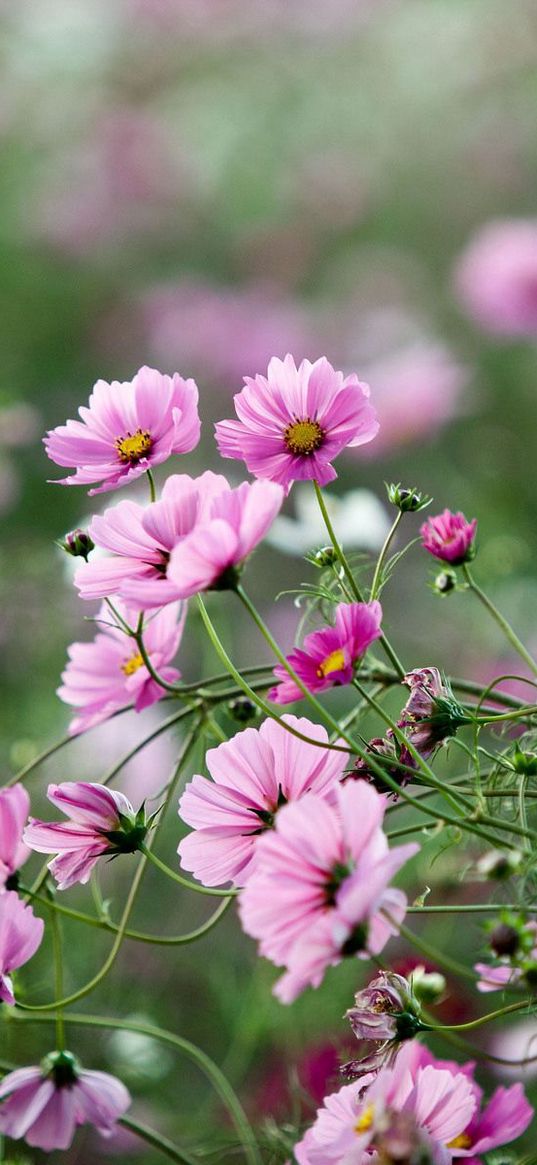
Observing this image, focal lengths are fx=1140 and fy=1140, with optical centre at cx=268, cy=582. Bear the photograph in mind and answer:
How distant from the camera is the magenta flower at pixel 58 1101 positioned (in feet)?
1.04

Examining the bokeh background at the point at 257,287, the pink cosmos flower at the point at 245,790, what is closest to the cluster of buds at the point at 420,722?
the pink cosmos flower at the point at 245,790

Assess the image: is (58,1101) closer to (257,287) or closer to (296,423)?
(296,423)

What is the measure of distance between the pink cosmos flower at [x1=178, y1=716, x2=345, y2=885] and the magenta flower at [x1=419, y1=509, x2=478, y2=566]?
0.07m

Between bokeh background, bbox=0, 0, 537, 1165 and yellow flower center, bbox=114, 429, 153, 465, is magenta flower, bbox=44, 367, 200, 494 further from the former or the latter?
bokeh background, bbox=0, 0, 537, 1165

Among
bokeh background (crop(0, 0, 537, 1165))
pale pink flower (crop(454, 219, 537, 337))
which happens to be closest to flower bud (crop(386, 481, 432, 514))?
bokeh background (crop(0, 0, 537, 1165))

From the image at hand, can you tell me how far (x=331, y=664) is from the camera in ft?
0.91

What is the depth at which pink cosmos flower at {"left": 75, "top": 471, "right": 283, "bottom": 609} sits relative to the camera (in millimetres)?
256

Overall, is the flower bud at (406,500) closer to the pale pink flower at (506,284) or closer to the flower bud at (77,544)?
the flower bud at (77,544)

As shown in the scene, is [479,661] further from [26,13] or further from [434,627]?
[26,13]

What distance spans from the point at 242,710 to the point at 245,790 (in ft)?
0.24

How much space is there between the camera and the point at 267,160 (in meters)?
2.02

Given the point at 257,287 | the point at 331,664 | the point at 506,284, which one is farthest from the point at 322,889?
the point at 257,287

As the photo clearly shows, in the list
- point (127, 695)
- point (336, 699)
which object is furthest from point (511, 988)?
point (336, 699)

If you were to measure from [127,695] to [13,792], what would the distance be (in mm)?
45
